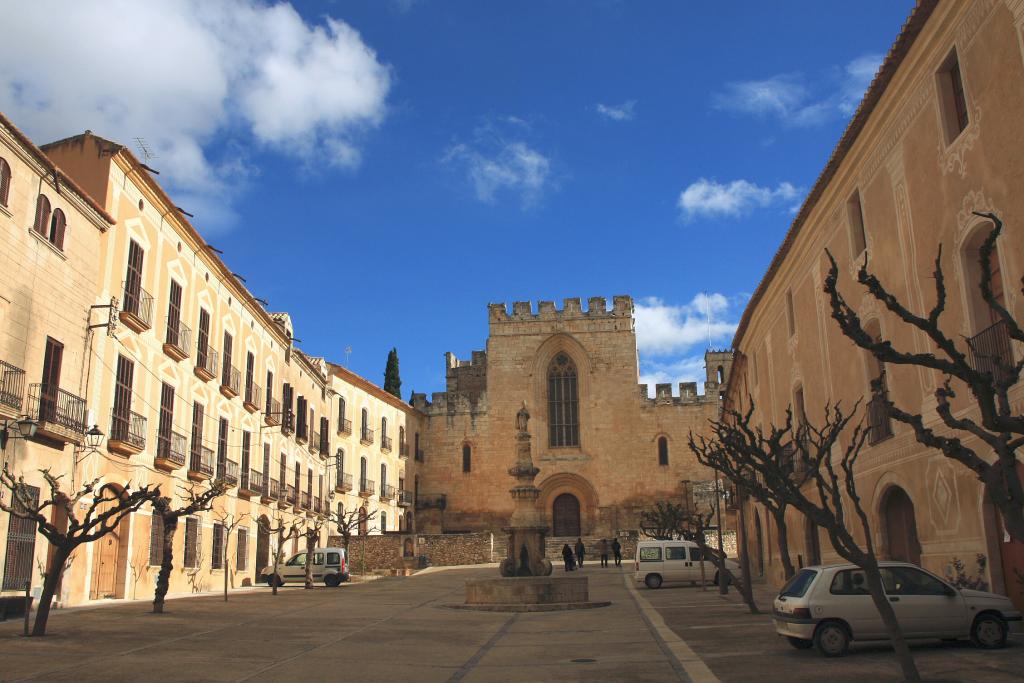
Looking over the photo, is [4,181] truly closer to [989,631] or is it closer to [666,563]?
[989,631]

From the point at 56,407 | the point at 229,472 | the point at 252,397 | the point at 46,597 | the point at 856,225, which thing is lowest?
the point at 46,597

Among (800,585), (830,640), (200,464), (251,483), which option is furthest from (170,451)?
(830,640)

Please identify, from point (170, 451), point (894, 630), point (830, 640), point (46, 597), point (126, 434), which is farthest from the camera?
point (170, 451)

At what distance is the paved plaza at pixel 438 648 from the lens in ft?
32.9

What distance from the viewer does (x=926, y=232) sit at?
46.1ft

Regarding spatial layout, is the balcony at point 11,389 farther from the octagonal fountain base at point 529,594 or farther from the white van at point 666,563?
the white van at point 666,563

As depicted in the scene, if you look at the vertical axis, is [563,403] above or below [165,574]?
above

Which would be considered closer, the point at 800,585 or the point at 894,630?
the point at 894,630

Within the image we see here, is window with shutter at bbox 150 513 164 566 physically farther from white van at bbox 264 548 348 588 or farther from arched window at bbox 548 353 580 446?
arched window at bbox 548 353 580 446

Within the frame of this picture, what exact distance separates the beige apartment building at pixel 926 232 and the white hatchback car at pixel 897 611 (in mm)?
1386

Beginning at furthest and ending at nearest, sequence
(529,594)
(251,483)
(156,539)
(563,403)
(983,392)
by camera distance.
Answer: (563,403)
(251,483)
(156,539)
(529,594)
(983,392)

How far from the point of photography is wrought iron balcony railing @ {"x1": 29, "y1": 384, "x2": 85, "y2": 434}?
18250 mm

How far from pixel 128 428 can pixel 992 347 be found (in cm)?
1919

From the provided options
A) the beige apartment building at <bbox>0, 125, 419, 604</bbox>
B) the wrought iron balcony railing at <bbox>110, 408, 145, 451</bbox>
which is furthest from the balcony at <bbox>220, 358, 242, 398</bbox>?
the wrought iron balcony railing at <bbox>110, 408, 145, 451</bbox>
